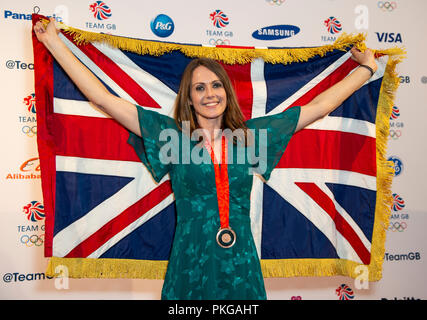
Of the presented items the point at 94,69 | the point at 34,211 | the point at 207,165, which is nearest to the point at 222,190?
the point at 207,165

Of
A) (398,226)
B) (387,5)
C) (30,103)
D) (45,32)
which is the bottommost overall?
(398,226)

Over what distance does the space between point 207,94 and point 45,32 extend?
88 centimetres

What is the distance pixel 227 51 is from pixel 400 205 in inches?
73.8

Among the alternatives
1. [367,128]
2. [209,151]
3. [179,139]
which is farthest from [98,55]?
[367,128]

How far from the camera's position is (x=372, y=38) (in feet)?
9.55

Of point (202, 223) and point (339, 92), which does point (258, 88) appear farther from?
point (202, 223)

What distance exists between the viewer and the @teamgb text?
1900 mm

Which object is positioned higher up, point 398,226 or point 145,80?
point 145,80

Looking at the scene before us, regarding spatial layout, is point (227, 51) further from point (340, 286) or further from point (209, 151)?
point (340, 286)

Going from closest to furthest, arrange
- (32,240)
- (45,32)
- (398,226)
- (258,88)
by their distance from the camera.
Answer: (45,32), (258,88), (32,240), (398,226)

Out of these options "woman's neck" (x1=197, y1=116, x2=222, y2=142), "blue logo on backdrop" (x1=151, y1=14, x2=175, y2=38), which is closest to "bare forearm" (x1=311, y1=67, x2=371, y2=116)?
"woman's neck" (x1=197, y1=116, x2=222, y2=142)

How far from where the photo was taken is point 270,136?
2061 mm

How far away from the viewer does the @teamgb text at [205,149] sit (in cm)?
190

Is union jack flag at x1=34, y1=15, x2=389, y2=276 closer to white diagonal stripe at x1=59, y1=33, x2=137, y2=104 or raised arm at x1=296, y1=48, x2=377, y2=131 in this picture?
white diagonal stripe at x1=59, y1=33, x2=137, y2=104
